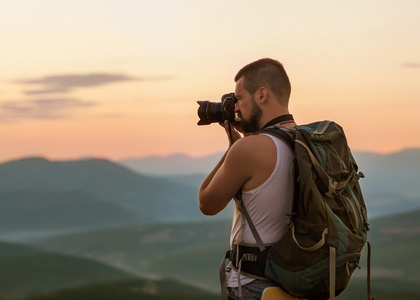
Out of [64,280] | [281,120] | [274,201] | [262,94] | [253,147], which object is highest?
[262,94]

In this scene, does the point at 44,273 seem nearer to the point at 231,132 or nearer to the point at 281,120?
the point at 231,132

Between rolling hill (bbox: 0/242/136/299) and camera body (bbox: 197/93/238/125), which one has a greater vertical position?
camera body (bbox: 197/93/238/125)

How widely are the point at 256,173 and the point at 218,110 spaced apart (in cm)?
74

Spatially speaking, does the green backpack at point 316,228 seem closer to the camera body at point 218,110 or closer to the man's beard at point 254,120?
the man's beard at point 254,120

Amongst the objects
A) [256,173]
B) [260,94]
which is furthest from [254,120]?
[256,173]

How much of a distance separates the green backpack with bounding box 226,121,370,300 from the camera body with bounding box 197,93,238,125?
1.54 ft

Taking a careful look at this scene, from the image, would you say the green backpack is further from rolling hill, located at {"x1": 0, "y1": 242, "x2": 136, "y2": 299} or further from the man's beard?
rolling hill, located at {"x1": 0, "y1": 242, "x2": 136, "y2": 299}

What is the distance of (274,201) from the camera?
389 centimetres

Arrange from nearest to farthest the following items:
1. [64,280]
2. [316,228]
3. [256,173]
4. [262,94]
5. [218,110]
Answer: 1. [316,228]
2. [256,173]
3. [262,94]
4. [218,110]
5. [64,280]

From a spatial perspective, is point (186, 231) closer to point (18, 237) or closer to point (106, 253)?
point (106, 253)

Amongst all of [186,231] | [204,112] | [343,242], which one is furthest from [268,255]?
[186,231]

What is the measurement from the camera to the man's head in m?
4.07

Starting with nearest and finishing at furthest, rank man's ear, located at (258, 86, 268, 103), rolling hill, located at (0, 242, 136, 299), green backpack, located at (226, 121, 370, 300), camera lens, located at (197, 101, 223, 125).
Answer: green backpack, located at (226, 121, 370, 300) < man's ear, located at (258, 86, 268, 103) < camera lens, located at (197, 101, 223, 125) < rolling hill, located at (0, 242, 136, 299)

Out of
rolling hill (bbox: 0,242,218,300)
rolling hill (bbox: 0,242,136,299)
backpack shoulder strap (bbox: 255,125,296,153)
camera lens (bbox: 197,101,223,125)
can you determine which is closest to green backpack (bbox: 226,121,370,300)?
backpack shoulder strap (bbox: 255,125,296,153)
